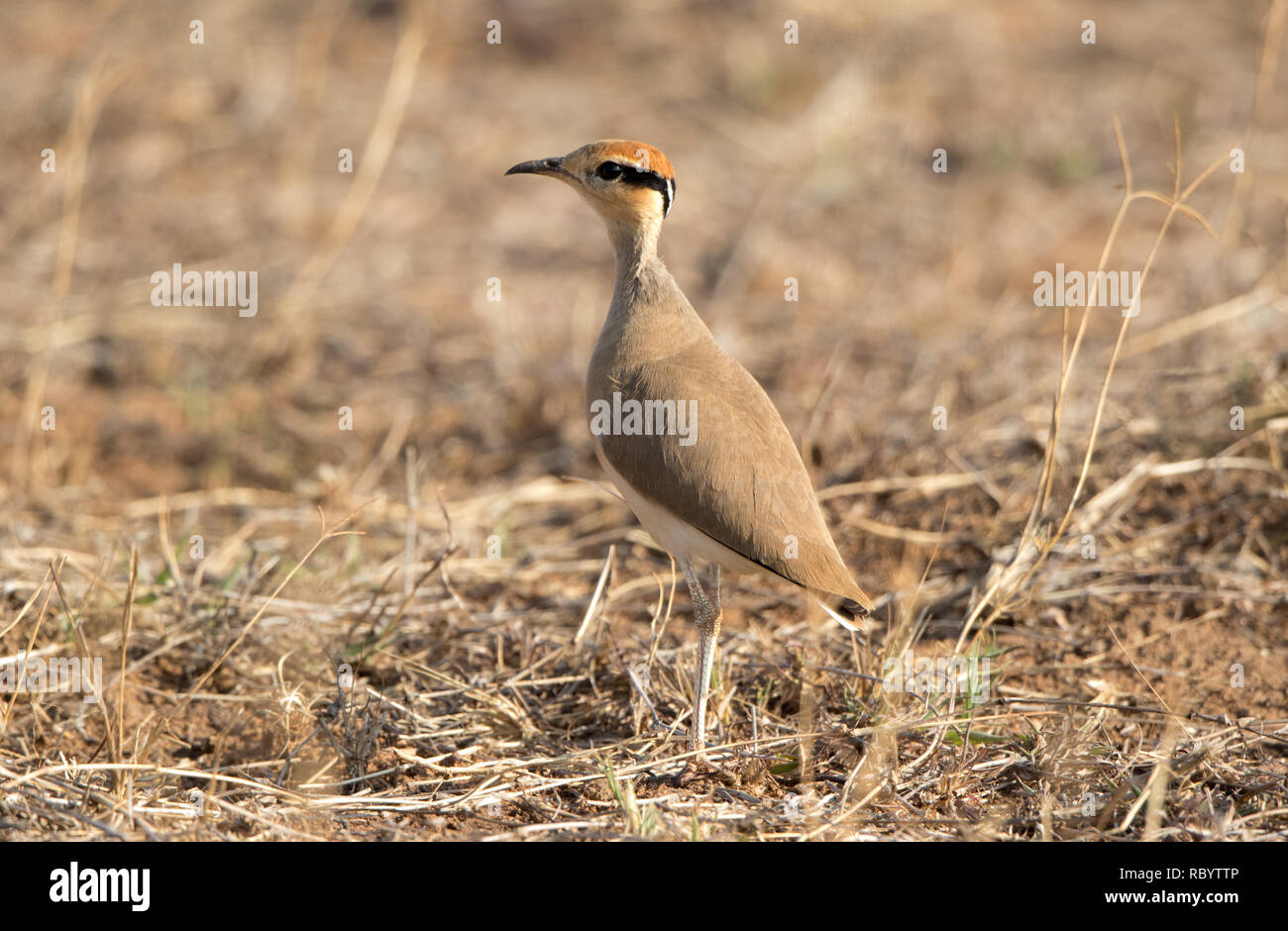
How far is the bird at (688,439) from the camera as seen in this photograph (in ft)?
10.7

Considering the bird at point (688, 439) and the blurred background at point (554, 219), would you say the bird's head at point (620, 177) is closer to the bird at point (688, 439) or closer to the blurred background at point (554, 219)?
the bird at point (688, 439)

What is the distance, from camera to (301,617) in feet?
13.3

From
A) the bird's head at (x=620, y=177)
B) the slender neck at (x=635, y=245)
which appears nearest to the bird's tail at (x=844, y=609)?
the slender neck at (x=635, y=245)

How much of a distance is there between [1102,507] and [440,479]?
9.41 ft

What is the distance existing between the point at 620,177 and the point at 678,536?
3.63 feet

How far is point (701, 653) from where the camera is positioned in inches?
135

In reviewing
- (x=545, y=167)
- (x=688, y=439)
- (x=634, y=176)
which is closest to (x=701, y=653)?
(x=688, y=439)

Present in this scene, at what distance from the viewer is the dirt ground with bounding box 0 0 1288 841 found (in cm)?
332

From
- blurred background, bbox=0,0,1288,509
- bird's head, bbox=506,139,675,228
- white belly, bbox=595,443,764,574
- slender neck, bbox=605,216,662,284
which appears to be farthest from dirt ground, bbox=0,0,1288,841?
bird's head, bbox=506,139,675,228

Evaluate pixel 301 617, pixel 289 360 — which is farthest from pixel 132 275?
pixel 301 617

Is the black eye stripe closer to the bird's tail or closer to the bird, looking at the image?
the bird

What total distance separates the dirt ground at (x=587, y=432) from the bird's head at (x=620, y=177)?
1.08 metres

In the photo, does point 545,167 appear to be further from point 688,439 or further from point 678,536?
point 678,536
